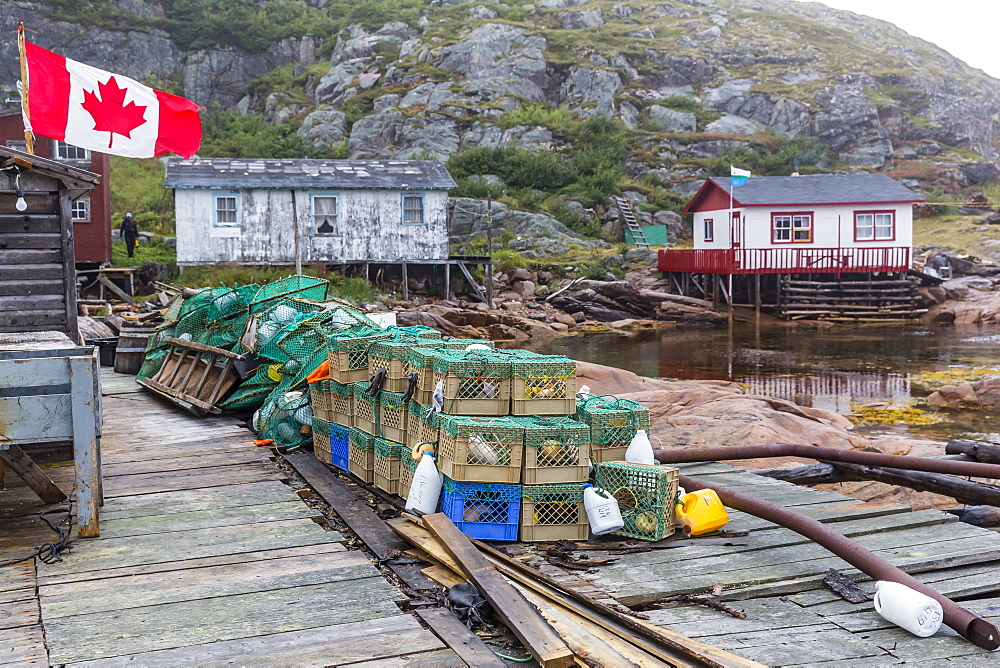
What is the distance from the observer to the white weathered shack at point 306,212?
30672 mm

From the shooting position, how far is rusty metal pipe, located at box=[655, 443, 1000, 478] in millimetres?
7297

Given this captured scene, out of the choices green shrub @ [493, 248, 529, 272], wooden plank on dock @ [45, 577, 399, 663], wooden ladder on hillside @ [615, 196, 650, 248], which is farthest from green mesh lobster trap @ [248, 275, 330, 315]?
wooden ladder on hillside @ [615, 196, 650, 248]

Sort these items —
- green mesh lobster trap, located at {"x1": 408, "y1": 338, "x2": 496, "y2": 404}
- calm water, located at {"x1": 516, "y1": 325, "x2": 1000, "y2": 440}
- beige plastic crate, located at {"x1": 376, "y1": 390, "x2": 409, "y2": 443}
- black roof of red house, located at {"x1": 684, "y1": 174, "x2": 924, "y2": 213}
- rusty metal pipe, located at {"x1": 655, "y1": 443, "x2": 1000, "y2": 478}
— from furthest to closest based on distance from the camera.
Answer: black roof of red house, located at {"x1": 684, "y1": 174, "x2": 924, "y2": 213}, calm water, located at {"x1": 516, "y1": 325, "x2": 1000, "y2": 440}, rusty metal pipe, located at {"x1": 655, "y1": 443, "x2": 1000, "y2": 478}, beige plastic crate, located at {"x1": 376, "y1": 390, "x2": 409, "y2": 443}, green mesh lobster trap, located at {"x1": 408, "y1": 338, "x2": 496, "y2": 404}

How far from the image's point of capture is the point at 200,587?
4.86 meters

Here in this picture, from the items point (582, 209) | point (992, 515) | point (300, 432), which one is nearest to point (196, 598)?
point (300, 432)

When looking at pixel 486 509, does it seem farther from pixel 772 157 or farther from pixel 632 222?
pixel 772 157

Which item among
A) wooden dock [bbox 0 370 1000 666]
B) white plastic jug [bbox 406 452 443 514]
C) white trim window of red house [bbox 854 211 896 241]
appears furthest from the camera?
white trim window of red house [bbox 854 211 896 241]

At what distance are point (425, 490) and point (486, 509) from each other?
450mm

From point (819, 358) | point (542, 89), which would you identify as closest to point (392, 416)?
point (819, 358)

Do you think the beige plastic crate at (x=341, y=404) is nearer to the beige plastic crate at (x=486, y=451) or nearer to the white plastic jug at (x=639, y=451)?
the beige plastic crate at (x=486, y=451)

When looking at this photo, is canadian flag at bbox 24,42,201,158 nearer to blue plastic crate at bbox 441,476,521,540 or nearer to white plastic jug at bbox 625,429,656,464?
blue plastic crate at bbox 441,476,521,540

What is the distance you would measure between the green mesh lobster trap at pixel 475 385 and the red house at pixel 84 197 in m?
24.2

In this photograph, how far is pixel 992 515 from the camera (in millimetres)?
7375

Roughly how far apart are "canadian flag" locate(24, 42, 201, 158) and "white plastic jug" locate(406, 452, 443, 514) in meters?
7.36
